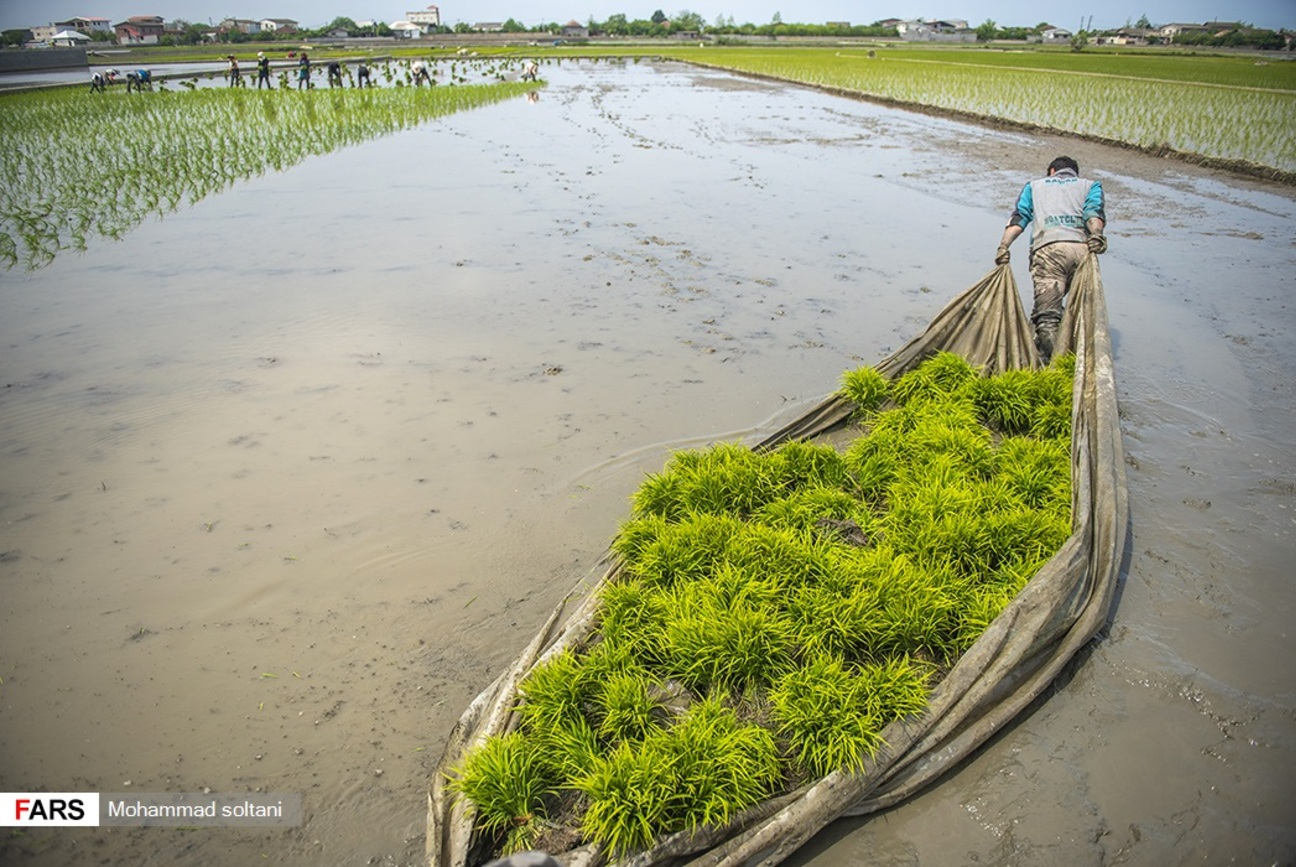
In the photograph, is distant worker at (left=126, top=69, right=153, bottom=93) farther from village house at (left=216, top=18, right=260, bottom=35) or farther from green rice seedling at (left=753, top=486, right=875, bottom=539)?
village house at (left=216, top=18, right=260, bottom=35)

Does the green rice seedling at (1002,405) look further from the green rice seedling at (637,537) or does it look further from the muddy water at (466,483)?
the green rice seedling at (637,537)

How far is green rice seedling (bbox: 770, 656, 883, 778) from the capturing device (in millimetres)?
2291

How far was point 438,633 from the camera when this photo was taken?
3.23 m

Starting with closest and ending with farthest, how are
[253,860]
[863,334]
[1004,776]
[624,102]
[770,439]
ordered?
[253,860]
[1004,776]
[770,439]
[863,334]
[624,102]

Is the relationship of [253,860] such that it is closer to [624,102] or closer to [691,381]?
[691,381]

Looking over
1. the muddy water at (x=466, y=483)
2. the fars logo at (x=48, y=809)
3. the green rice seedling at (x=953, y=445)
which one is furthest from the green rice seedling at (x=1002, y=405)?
the fars logo at (x=48, y=809)

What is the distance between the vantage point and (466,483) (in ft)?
14.2

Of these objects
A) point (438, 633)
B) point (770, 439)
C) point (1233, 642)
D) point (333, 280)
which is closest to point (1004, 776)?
point (1233, 642)

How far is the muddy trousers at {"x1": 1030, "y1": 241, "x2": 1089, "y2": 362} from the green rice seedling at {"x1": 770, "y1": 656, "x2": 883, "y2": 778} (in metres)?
3.88

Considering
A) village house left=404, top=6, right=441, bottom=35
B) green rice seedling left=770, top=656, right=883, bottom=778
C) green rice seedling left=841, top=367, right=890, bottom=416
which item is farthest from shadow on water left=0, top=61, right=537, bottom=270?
village house left=404, top=6, right=441, bottom=35

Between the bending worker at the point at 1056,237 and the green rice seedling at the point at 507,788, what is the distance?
4678mm

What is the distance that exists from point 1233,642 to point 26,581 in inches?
218

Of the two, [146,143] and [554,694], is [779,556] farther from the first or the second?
[146,143]

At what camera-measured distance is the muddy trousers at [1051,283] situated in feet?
17.7
